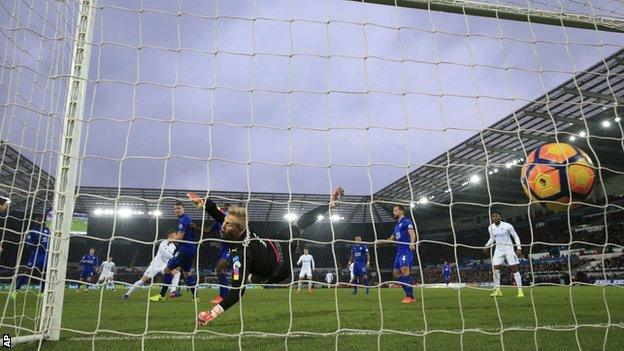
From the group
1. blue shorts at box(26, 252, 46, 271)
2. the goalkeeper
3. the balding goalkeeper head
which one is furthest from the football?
blue shorts at box(26, 252, 46, 271)

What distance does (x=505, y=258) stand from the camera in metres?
9.87

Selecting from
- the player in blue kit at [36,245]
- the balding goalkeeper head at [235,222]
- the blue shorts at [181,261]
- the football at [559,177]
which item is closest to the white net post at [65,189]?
the player in blue kit at [36,245]

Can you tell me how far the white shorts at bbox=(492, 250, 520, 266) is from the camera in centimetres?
952

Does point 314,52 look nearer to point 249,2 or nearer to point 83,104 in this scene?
point 249,2

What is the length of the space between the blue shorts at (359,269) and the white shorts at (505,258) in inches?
176

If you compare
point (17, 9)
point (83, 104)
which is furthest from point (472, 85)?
point (17, 9)

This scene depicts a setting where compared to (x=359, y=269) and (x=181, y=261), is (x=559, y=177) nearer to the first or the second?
(x=181, y=261)

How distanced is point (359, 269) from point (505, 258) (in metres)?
4.73

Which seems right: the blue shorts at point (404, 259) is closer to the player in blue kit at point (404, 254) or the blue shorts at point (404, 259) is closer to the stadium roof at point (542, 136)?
the player in blue kit at point (404, 254)

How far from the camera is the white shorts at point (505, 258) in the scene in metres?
9.52

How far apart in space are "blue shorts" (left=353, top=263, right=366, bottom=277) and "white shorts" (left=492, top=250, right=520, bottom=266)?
4477mm

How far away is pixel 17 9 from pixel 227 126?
6.76 ft

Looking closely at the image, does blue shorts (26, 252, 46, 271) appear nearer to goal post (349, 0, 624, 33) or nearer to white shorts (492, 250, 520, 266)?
goal post (349, 0, 624, 33)

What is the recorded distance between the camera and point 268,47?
4.15 meters
